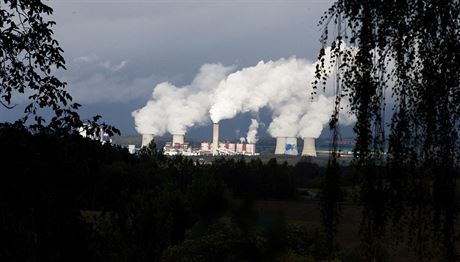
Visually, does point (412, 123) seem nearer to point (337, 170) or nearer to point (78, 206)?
point (337, 170)

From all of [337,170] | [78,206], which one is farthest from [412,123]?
[78,206]

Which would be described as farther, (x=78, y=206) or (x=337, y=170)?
(x=78, y=206)

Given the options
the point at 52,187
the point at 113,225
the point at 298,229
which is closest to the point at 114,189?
the point at 113,225

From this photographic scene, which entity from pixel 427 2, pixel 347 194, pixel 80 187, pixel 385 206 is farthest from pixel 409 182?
pixel 80 187

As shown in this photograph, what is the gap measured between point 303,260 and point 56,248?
22.0m

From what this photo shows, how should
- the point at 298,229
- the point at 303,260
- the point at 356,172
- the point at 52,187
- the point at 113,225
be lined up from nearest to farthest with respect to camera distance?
the point at 356,172, the point at 52,187, the point at 113,225, the point at 303,260, the point at 298,229

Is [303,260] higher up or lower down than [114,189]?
lower down

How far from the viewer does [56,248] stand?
523cm

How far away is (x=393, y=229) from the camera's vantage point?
13.7 feet

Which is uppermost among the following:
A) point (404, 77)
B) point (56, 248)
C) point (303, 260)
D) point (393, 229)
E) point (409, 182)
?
point (404, 77)

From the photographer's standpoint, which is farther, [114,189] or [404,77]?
[114,189]

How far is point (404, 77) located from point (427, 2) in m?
0.53

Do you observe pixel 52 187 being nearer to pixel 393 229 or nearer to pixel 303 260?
pixel 393 229

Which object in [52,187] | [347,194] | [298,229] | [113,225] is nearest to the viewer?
[347,194]
